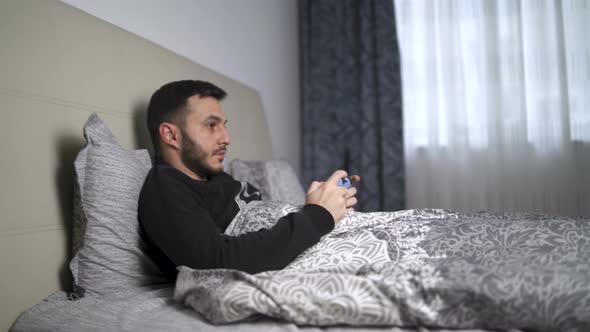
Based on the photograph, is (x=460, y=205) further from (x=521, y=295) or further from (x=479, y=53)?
(x=521, y=295)

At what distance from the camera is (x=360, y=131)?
3.18 metres

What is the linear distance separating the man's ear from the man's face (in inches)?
0.7

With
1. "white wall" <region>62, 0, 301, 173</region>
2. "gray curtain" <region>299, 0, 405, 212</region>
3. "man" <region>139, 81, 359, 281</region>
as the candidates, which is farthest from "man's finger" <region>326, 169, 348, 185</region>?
"gray curtain" <region>299, 0, 405, 212</region>

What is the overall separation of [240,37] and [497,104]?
6.10 feet

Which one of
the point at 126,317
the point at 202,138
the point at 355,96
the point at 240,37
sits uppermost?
the point at 240,37

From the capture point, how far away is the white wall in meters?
1.52

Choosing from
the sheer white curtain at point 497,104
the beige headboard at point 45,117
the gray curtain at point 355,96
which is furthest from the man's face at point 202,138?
the sheer white curtain at point 497,104

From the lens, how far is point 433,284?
0.65m

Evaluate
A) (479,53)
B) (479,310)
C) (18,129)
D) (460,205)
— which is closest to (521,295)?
(479,310)

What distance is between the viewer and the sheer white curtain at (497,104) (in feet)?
8.63

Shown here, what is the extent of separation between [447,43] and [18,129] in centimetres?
276

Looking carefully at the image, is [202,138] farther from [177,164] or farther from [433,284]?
[433,284]

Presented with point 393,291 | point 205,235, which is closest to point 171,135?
point 205,235

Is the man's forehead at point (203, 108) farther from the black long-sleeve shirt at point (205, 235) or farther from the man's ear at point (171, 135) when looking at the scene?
the black long-sleeve shirt at point (205, 235)
